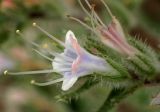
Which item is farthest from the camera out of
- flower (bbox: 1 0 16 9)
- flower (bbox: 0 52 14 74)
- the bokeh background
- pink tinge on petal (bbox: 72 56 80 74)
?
flower (bbox: 0 52 14 74)

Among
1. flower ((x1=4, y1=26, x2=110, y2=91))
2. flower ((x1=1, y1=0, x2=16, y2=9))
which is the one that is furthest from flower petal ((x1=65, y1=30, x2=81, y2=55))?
flower ((x1=1, y1=0, x2=16, y2=9))

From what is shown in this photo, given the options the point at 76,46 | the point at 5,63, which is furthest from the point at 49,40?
the point at 5,63

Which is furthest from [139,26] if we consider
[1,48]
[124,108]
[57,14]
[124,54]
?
[124,54]

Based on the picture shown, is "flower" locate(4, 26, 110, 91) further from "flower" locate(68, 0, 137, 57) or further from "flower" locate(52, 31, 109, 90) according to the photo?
"flower" locate(68, 0, 137, 57)

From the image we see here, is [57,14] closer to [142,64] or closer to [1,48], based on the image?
[1,48]

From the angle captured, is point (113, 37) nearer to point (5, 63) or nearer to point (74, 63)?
point (74, 63)

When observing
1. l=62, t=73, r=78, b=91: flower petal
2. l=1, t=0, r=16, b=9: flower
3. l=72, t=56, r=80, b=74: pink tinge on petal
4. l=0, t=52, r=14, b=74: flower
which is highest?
l=1, t=0, r=16, b=9: flower
